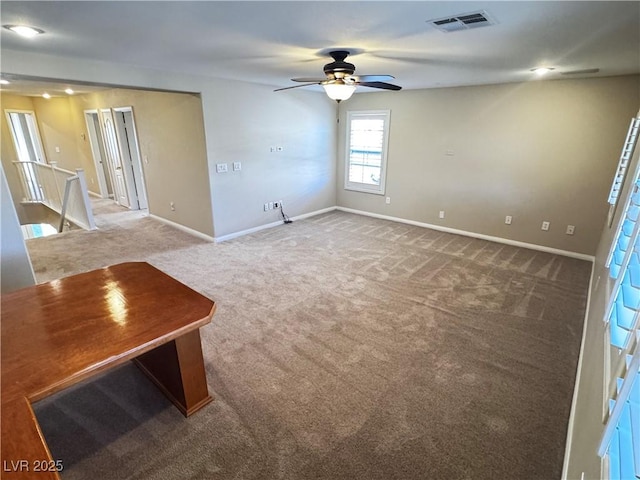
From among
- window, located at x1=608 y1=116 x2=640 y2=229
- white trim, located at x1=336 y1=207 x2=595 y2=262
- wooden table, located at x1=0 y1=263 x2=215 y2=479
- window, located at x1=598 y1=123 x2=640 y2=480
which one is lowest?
white trim, located at x1=336 y1=207 x2=595 y2=262

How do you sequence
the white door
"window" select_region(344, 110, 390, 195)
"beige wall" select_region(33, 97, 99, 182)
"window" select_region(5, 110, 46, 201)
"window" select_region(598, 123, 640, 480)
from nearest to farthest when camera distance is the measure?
"window" select_region(598, 123, 640, 480)
"window" select_region(344, 110, 390, 195)
the white door
"window" select_region(5, 110, 46, 201)
"beige wall" select_region(33, 97, 99, 182)

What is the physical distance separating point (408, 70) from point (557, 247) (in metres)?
3.25

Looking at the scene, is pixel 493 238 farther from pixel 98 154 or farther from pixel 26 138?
pixel 26 138

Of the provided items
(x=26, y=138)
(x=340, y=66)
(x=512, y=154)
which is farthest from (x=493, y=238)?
(x=26, y=138)

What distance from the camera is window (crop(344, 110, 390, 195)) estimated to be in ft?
19.4

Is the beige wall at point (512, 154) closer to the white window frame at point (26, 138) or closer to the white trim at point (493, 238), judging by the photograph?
the white trim at point (493, 238)

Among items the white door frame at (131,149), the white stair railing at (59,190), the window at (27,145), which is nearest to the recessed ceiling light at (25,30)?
the white stair railing at (59,190)

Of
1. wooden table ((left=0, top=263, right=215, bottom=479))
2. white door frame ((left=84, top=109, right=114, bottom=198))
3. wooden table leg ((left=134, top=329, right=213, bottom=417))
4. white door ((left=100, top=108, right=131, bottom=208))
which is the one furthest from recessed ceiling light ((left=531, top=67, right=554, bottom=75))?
white door frame ((left=84, top=109, right=114, bottom=198))

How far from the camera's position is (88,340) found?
153 cm

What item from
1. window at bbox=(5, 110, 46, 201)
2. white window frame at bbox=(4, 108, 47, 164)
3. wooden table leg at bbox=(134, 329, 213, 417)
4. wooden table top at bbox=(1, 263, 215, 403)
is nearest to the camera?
wooden table top at bbox=(1, 263, 215, 403)

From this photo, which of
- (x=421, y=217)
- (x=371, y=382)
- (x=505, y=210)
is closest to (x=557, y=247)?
(x=505, y=210)

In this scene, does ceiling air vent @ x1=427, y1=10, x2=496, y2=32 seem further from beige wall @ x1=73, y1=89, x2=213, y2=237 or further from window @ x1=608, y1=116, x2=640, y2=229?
beige wall @ x1=73, y1=89, x2=213, y2=237

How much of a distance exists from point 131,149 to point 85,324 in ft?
19.8

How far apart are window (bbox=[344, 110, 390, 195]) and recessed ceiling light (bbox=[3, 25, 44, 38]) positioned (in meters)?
4.75
